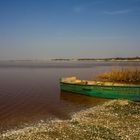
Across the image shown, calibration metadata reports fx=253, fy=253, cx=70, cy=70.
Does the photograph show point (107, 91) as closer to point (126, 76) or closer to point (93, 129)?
point (93, 129)

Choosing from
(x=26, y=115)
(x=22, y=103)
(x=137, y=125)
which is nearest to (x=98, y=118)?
(x=137, y=125)

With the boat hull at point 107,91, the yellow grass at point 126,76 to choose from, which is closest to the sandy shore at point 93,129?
the boat hull at point 107,91

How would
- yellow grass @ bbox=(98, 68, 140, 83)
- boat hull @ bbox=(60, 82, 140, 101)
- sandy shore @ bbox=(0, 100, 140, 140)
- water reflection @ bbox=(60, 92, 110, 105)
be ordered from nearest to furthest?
sandy shore @ bbox=(0, 100, 140, 140)
boat hull @ bbox=(60, 82, 140, 101)
water reflection @ bbox=(60, 92, 110, 105)
yellow grass @ bbox=(98, 68, 140, 83)

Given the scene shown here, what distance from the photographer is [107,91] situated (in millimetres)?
30969

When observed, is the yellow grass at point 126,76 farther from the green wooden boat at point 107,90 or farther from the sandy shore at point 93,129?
the sandy shore at point 93,129

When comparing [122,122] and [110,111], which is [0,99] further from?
[122,122]

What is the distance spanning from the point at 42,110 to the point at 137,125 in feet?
37.6

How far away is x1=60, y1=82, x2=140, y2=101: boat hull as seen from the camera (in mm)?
28672

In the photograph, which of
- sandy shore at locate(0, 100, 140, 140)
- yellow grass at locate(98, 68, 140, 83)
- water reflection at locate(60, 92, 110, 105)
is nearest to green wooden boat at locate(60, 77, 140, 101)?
water reflection at locate(60, 92, 110, 105)

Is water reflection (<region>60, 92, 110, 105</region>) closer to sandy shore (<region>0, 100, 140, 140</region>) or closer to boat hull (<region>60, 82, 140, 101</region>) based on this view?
boat hull (<region>60, 82, 140, 101</region>)

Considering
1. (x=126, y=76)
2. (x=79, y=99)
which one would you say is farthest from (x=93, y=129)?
(x=126, y=76)

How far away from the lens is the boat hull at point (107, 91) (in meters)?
28.7

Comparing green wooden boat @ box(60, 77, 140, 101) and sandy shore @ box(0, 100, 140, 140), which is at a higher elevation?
green wooden boat @ box(60, 77, 140, 101)

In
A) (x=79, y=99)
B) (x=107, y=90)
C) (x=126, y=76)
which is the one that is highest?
(x=126, y=76)
